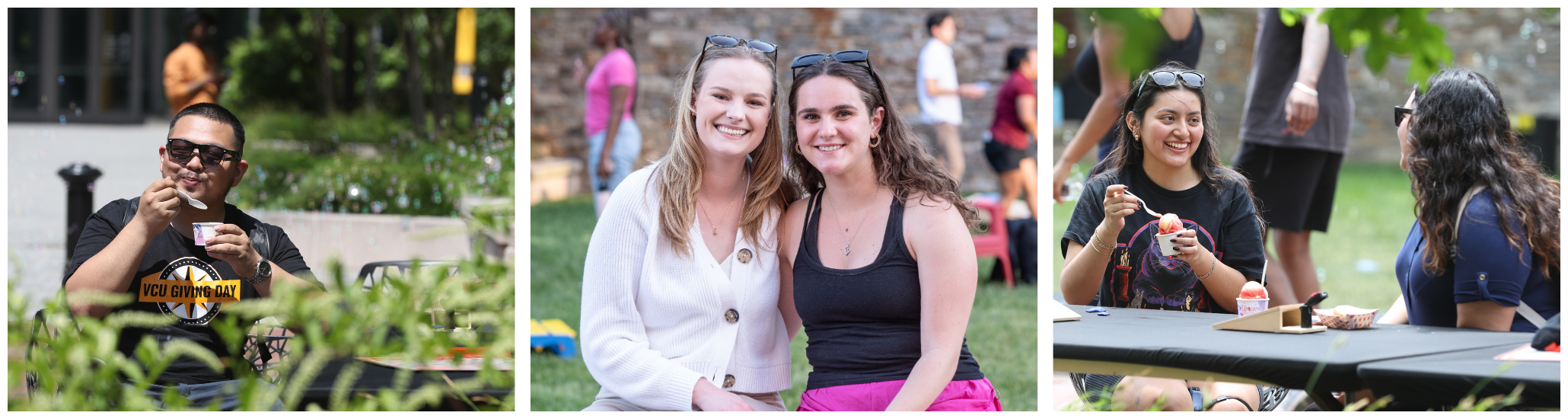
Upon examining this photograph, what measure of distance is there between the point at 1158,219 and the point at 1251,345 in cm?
33

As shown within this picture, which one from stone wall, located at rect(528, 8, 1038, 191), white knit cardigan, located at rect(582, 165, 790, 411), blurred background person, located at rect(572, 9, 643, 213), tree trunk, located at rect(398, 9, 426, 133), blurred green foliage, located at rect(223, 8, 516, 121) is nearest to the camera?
white knit cardigan, located at rect(582, 165, 790, 411)

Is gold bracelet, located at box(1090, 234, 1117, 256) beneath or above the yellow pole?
beneath

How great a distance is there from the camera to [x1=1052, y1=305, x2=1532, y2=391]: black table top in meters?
1.99

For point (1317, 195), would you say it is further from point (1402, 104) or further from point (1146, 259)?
point (1146, 259)

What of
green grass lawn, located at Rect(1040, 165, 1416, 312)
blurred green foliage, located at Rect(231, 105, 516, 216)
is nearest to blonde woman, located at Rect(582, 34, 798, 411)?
blurred green foliage, located at Rect(231, 105, 516, 216)

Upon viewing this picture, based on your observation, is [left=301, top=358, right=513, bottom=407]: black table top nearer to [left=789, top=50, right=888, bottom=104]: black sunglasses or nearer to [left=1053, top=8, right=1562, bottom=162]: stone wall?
[left=789, top=50, right=888, bottom=104]: black sunglasses

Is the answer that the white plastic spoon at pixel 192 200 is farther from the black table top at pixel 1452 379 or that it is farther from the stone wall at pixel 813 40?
the stone wall at pixel 813 40

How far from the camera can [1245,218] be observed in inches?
92.8

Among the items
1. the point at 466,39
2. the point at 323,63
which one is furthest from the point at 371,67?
the point at 466,39

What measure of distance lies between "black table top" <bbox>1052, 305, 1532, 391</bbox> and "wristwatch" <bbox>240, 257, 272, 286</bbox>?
1571 millimetres

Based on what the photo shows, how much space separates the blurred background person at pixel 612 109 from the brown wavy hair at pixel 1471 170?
14.5ft

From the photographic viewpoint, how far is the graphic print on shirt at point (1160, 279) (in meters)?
2.33

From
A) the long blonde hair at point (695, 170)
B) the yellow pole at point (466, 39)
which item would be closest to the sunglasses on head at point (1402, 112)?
the long blonde hair at point (695, 170)

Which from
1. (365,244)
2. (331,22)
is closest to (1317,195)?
(365,244)
